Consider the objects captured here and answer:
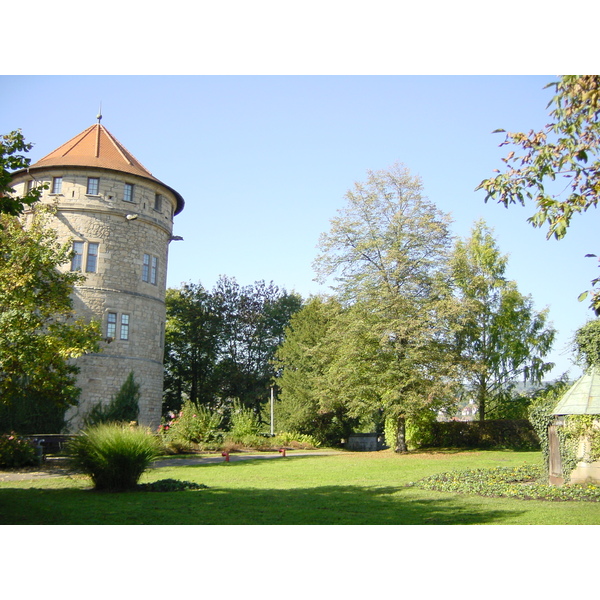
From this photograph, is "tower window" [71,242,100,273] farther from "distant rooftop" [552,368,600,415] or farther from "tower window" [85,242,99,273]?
"distant rooftop" [552,368,600,415]

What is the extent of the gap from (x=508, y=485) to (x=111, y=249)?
2017cm

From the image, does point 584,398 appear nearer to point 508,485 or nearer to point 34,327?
point 508,485

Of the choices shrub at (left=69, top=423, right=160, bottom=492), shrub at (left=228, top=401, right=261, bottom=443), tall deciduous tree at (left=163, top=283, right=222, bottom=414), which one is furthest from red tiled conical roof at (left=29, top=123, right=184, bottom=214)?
shrub at (left=69, top=423, right=160, bottom=492)

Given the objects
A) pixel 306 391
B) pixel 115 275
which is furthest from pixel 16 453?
pixel 306 391

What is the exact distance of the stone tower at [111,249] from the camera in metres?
24.9

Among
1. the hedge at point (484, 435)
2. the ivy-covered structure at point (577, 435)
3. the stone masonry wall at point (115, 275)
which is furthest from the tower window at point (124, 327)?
the ivy-covered structure at point (577, 435)

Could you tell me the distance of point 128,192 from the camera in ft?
85.9

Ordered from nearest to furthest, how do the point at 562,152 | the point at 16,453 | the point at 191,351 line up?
the point at 562,152 < the point at 16,453 < the point at 191,351

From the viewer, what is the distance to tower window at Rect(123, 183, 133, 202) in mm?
26031

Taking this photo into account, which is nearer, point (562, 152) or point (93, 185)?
point (562, 152)

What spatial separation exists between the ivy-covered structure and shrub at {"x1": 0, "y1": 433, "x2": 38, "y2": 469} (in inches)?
531
